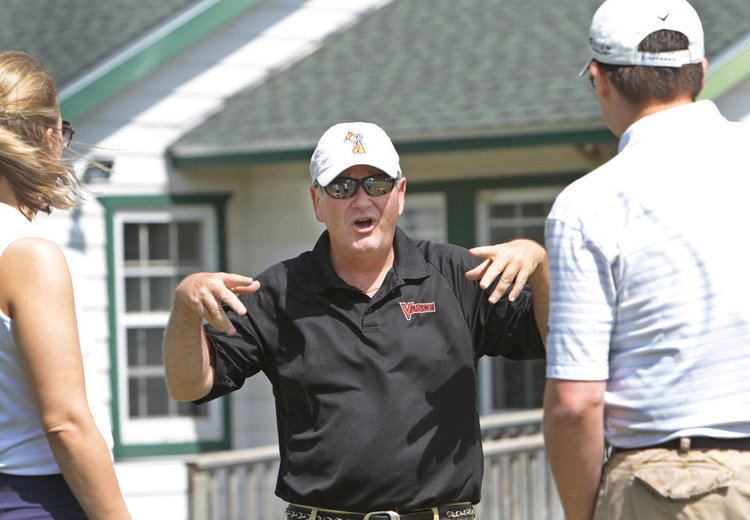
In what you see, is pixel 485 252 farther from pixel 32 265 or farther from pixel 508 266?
pixel 32 265

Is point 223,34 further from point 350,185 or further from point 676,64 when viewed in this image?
point 676,64

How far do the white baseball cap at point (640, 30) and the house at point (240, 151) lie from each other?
6.19m

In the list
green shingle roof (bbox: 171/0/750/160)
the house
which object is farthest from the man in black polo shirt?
the house

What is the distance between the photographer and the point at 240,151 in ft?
33.2

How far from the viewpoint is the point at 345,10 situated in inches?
453

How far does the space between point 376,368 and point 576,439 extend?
83 centimetres

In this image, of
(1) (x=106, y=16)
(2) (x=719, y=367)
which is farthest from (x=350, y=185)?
(1) (x=106, y=16)

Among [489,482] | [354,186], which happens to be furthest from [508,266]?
[489,482]

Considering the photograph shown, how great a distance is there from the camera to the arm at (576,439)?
308cm

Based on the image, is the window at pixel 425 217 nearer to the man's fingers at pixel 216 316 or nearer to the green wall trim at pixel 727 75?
the green wall trim at pixel 727 75

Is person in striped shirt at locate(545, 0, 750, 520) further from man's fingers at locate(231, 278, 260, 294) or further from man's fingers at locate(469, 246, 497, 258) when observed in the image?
man's fingers at locate(231, 278, 260, 294)

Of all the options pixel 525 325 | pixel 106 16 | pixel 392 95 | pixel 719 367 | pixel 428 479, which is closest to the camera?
pixel 719 367

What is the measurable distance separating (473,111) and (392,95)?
94 centimetres

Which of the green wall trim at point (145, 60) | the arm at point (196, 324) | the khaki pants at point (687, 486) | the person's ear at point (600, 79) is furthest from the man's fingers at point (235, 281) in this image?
the green wall trim at point (145, 60)
